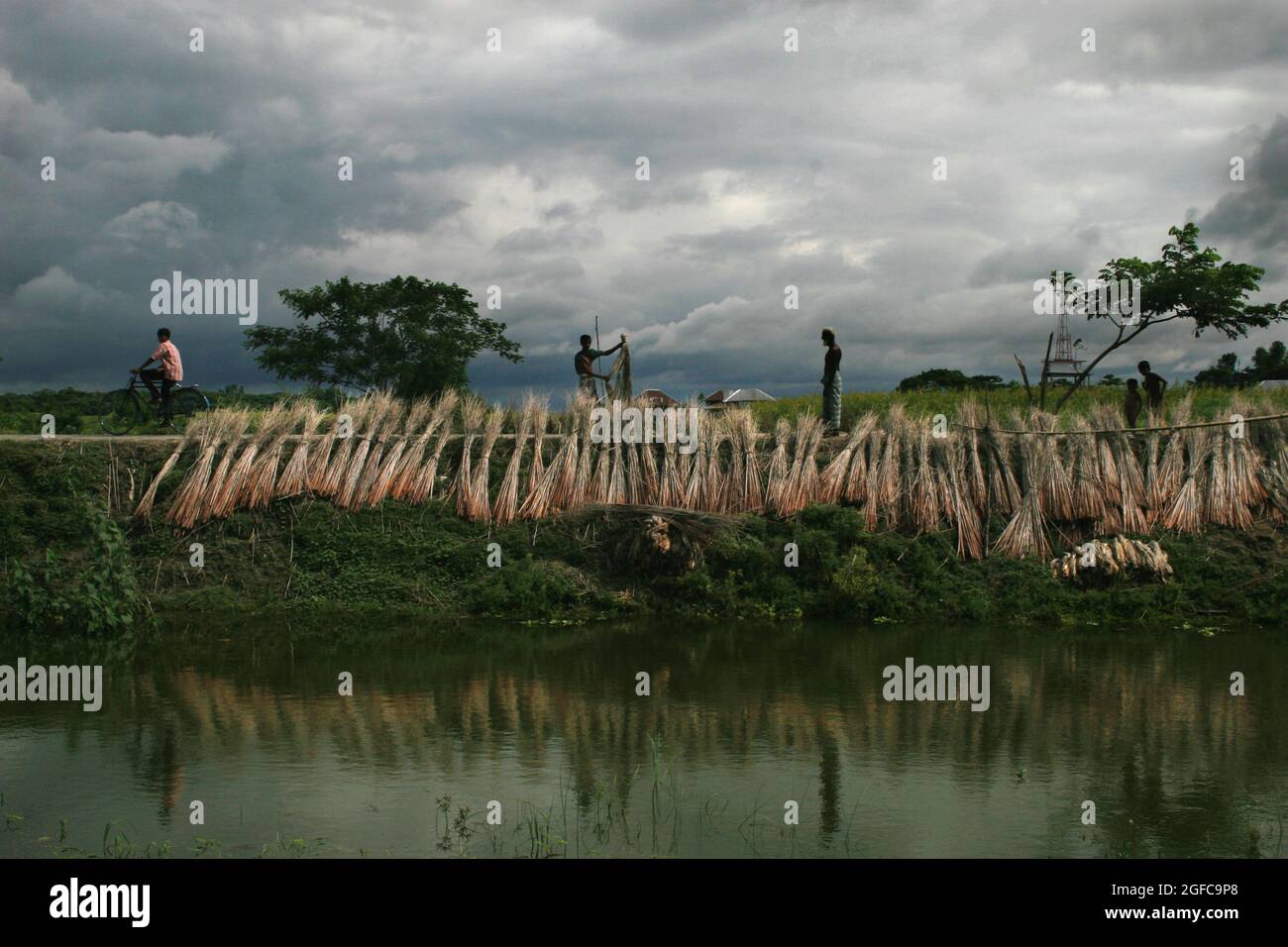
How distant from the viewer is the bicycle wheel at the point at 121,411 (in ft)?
51.4

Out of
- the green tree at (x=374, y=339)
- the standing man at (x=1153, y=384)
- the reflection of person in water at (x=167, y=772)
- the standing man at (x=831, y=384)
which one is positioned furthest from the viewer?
the green tree at (x=374, y=339)

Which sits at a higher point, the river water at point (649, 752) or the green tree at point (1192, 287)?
the green tree at point (1192, 287)

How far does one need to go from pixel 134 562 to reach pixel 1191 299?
21349mm

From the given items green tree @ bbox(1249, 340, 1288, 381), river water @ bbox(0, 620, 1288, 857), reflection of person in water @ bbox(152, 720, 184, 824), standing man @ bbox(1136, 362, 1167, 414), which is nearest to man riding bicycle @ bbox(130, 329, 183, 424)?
river water @ bbox(0, 620, 1288, 857)

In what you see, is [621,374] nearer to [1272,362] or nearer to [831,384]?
[831,384]

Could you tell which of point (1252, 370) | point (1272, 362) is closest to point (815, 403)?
point (1252, 370)

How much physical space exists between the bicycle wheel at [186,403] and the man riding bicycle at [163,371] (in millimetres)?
175

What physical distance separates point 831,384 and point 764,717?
308 inches

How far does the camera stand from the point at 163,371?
51.1 feet

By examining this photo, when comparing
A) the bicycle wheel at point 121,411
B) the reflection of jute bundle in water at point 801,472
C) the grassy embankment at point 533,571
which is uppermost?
the bicycle wheel at point 121,411

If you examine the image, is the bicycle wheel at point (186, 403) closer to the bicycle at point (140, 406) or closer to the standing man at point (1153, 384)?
the bicycle at point (140, 406)

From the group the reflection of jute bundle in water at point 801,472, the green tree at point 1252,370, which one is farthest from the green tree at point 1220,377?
the reflection of jute bundle in water at point 801,472

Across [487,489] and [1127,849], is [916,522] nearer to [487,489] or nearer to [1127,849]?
[487,489]
